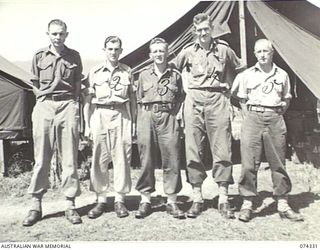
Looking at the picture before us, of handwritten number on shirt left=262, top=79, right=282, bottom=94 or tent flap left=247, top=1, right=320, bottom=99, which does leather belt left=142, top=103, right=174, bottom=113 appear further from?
tent flap left=247, top=1, right=320, bottom=99

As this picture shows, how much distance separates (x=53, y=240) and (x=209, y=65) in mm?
1320

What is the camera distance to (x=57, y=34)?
2430mm

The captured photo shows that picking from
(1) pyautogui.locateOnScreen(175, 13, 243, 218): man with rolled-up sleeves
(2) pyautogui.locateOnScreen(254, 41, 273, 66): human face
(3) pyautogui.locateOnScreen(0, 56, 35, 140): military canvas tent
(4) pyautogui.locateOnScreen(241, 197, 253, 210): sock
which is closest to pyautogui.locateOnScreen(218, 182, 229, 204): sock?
(1) pyautogui.locateOnScreen(175, 13, 243, 218): man with rolled-up sleeves

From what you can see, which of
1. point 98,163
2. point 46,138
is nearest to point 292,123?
point 98,163

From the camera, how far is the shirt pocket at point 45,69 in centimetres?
246

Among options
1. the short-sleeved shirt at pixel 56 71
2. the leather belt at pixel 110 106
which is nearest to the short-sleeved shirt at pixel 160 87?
the leather belt at pixel 110 106

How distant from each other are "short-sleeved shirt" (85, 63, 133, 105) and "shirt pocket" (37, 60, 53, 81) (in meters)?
0.23

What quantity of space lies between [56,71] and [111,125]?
0.44 meters

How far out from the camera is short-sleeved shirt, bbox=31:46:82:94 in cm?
246

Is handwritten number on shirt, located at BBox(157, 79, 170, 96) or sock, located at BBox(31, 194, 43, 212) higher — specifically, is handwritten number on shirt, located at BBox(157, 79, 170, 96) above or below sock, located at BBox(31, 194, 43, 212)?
above

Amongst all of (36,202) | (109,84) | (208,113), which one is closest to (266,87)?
(208,113)

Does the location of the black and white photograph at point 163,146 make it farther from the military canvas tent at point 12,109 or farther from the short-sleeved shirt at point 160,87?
the military canvas tent at point 12,109

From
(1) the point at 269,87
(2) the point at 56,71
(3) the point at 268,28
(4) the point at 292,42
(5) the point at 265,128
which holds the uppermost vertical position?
(3) the point at 268,28

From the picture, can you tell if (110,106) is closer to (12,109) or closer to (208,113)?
(208,113)
